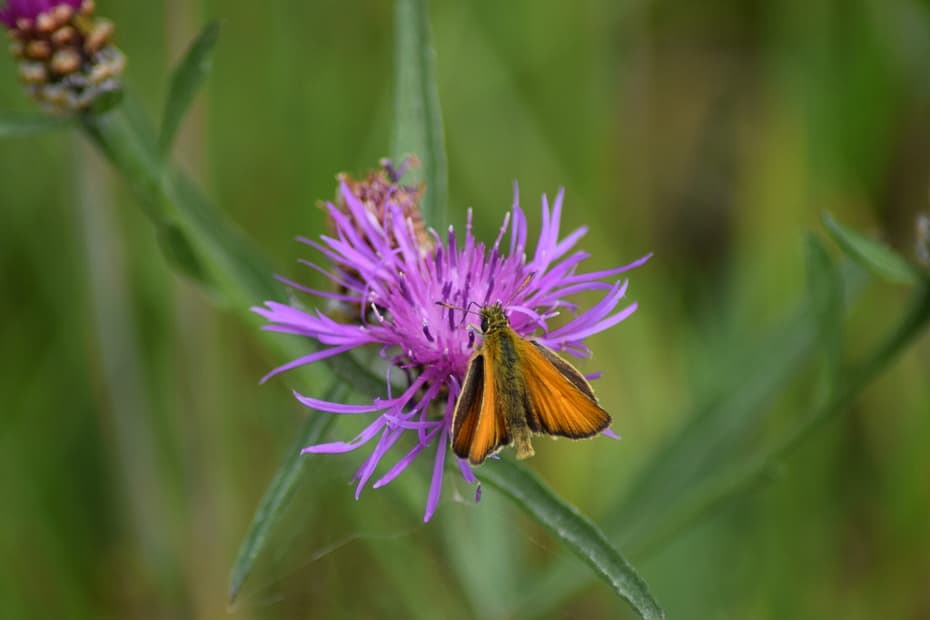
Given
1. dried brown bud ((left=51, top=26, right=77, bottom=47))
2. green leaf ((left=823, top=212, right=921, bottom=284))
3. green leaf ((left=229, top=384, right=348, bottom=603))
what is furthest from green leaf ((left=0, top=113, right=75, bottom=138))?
green leaf ((left=823, top=212, right=921, bottom=284))

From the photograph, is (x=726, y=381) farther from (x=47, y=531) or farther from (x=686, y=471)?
(x=47, y=531)

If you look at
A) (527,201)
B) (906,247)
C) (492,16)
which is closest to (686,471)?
(527,201)

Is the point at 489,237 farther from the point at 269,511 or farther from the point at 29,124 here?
the point at 269,511

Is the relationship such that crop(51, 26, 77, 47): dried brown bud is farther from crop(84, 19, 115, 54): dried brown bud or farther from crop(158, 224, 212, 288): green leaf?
crop(158, 224, 212, 288): green leaf

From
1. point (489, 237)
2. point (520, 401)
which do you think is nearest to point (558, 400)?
point (520, 401)

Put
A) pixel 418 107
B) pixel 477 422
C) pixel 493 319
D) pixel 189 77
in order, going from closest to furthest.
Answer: pixel 477 422, pixel 493 319, pixel 189 77, pixel 418 107

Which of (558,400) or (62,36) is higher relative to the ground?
(62,36)
